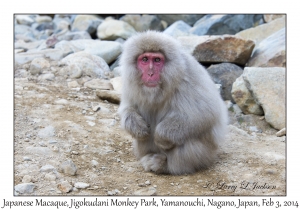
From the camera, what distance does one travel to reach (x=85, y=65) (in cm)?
912

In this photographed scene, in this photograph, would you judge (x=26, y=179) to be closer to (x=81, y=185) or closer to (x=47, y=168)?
(x=47, y=168)

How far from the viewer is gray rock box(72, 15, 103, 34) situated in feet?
43.7

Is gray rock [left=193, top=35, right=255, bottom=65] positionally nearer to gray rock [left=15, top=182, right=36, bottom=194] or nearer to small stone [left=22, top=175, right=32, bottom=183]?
small stone [left=22, top=175, right=32, bottom=183]

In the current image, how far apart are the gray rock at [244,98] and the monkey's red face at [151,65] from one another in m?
3.19

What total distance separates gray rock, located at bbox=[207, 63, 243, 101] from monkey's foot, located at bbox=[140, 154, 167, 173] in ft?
11.2

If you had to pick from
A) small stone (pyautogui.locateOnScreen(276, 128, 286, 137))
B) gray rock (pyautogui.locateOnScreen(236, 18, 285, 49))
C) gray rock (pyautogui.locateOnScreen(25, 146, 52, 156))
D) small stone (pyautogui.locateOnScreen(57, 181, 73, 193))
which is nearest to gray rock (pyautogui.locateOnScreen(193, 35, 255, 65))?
gray rock (pyautogui.locateOnScreen(236, 18, 285, 49))

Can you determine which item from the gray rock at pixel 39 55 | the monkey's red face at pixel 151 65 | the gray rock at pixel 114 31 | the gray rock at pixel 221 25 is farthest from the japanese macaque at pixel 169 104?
the gray rock at pixel 114 31

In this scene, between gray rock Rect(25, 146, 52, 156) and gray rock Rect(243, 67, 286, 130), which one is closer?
gray rock Rect(25, 146, 52, 156)

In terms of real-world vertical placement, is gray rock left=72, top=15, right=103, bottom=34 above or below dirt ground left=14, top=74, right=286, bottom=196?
above

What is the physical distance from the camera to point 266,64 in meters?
8.97

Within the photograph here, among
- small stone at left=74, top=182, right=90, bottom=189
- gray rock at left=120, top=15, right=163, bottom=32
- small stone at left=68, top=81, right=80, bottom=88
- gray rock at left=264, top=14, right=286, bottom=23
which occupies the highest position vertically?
gray rock at left=120, top=15, right=163, bottom=32

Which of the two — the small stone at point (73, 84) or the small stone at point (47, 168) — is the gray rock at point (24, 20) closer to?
the small stone at point (73, 84)

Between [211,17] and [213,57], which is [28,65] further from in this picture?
[211,17]

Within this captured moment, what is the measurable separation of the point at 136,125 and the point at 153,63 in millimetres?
884
